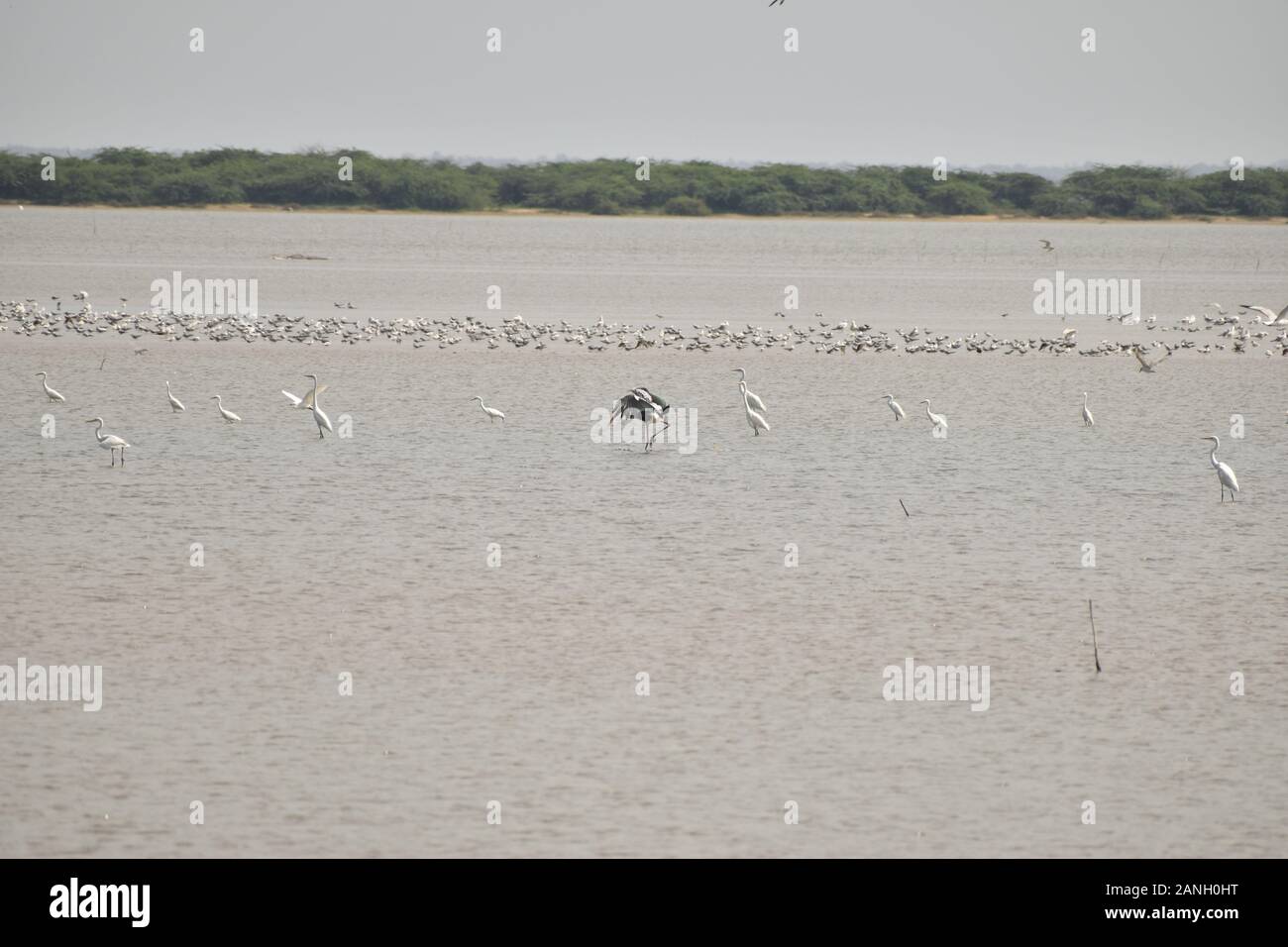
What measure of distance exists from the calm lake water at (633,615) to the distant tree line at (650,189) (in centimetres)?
7534

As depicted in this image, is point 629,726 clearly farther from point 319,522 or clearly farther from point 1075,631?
point 319,522

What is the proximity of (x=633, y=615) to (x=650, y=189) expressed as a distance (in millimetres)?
89106

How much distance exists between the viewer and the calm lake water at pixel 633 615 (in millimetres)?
6938

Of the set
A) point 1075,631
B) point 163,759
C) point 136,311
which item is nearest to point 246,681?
point 163,759

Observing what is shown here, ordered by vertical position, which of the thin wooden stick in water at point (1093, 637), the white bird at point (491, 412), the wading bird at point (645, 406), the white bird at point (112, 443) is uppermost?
the wading bird at point (645, 406)

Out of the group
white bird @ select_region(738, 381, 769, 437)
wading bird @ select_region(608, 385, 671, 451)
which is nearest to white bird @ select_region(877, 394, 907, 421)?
white bird @ select_region(738, 381, 769, 437)

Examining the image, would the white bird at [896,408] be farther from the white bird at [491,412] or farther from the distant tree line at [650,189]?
the distant tree line at [650,189]

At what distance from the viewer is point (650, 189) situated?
9744cm

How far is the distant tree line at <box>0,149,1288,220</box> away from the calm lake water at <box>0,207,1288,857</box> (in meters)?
75.3

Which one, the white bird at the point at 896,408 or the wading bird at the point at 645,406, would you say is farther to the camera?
the white bird at the point at 896,408

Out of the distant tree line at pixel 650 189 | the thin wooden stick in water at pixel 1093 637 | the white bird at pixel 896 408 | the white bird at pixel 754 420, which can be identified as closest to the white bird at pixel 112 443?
the white bird at pixel 754 420

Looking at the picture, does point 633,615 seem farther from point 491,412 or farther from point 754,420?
point 491,412

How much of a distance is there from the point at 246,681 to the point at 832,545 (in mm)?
4770

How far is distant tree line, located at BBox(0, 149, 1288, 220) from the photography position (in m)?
94.9
